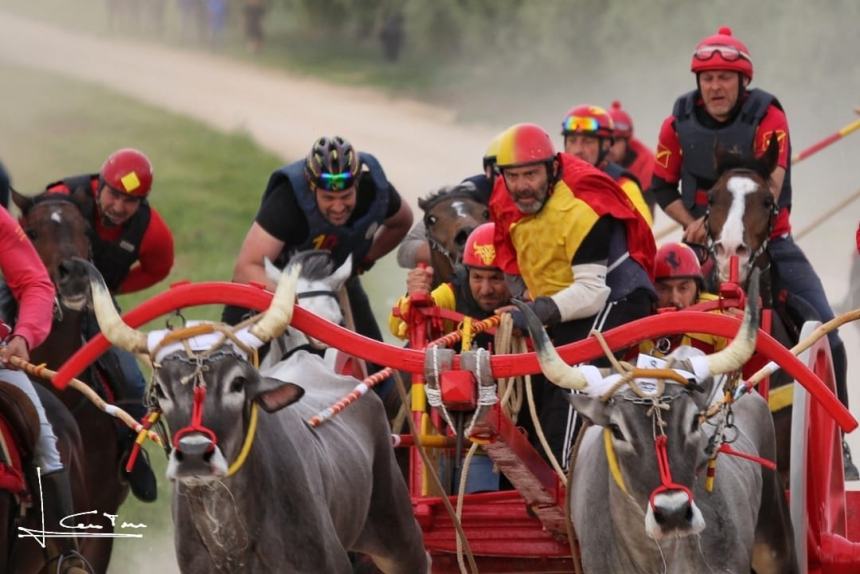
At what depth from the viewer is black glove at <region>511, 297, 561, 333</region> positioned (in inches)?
377

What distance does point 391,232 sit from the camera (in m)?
12.8

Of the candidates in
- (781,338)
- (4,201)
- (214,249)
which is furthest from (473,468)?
(214,249)

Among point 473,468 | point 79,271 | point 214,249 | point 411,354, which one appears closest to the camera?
point 411,354

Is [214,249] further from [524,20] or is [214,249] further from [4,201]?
[4,201]

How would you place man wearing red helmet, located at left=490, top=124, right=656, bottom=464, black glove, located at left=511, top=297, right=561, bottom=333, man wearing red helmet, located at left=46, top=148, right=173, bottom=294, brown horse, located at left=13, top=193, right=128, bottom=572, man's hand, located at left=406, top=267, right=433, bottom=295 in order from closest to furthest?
black glove, located at left=511, top=297, right=561, bottom=333, man wearing red helmet, located at left=490, top=124, right=656, bottom=464, man's hand, located at left=406, top=267, right=433, bottom=295, brown horse, located at left=13, top=193, right=128, bottom=572, man wearing red helmet, located at left=46, top=148, right=173, bottom=294

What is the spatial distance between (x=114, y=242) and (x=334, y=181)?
1.97 m

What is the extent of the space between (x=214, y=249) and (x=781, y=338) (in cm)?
1855

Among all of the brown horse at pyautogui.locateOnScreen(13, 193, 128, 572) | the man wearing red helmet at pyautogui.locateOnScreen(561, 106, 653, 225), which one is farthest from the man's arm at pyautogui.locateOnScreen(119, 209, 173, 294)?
the man wearing red helmet at pyautogui.locateOnScreen(561, 106, 653, 225)

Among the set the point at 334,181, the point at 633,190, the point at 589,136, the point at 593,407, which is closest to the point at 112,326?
the point at 593,407

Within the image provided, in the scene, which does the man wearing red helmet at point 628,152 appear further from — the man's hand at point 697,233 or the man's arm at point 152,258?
the man's hand at point 697,233

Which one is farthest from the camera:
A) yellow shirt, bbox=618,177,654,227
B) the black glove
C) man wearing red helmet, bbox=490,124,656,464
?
yellow shirt, bbox=618,177,654,227

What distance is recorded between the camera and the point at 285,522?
8570 mm

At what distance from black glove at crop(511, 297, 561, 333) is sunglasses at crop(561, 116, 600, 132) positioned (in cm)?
527

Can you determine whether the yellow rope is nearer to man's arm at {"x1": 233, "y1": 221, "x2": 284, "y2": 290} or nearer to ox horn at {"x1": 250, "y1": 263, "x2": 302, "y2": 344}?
ox horn at {"x1": 250, "y1": 263, "x2": 302, "y2": 344}
